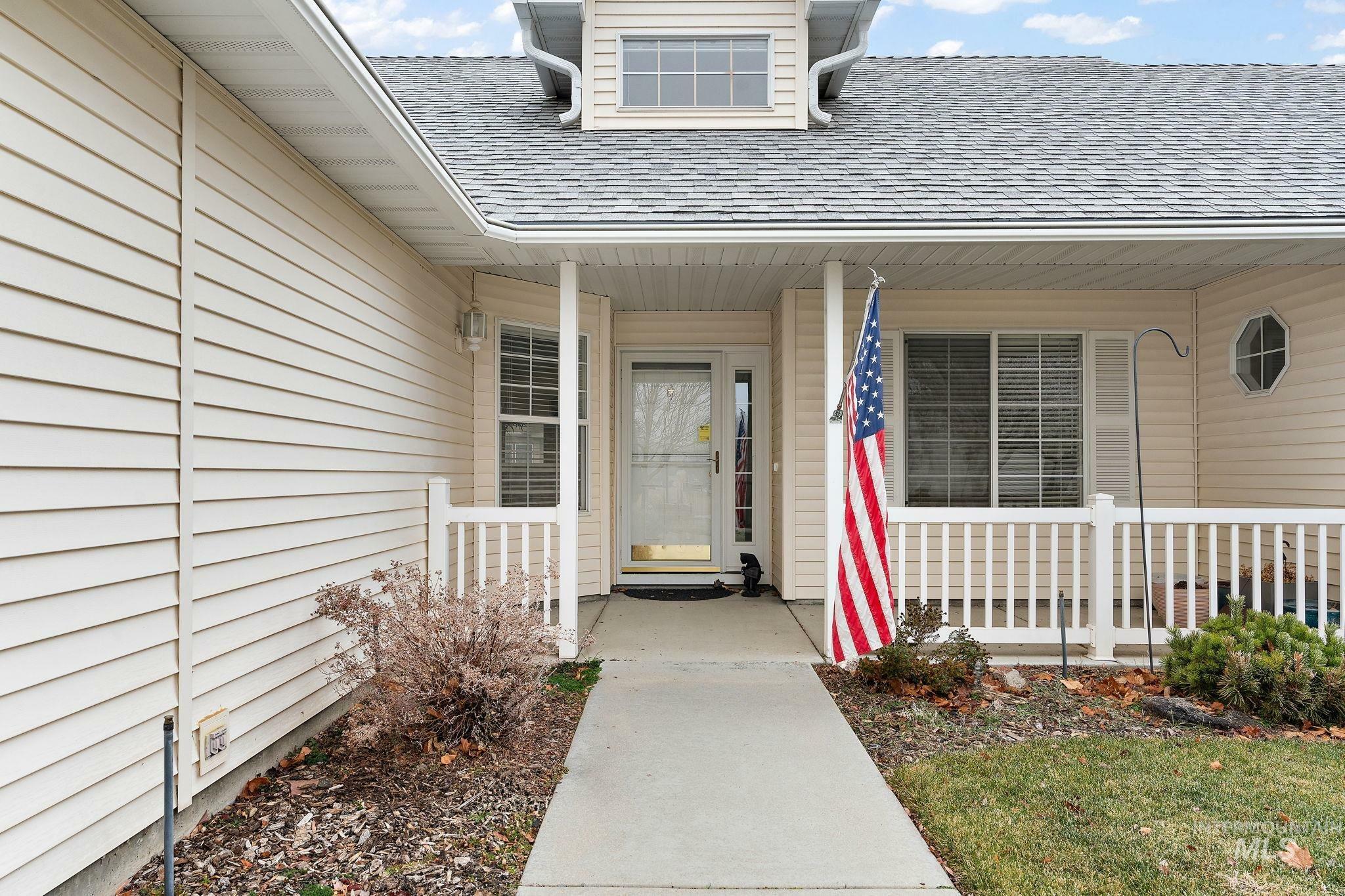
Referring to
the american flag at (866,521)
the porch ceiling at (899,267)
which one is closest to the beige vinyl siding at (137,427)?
the porch ceiling at (899,267)

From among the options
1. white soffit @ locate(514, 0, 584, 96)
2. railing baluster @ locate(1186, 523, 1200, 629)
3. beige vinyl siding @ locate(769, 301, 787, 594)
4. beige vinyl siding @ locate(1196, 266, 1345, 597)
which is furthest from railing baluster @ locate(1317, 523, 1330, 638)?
white soffit @ locate(514, 0, 584, 96)

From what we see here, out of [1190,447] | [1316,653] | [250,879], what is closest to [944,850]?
[250,879]

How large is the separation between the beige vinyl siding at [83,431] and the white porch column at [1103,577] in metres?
4.78

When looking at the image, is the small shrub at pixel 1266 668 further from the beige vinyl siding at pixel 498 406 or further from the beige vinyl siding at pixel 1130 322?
the beige vinyl siding at pixel 498 406

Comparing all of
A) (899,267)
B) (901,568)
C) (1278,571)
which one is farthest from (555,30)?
(1278,571)

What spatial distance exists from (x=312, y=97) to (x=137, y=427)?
4.50ft

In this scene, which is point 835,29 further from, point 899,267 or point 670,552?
point 670,552

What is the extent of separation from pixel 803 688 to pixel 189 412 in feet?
10.5

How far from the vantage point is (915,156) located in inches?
216

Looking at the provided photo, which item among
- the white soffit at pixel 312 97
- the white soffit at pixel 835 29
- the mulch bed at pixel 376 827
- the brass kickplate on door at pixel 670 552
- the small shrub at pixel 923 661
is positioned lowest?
the mulch bed at pixel 376 827

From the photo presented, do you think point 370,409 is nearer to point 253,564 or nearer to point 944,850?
point 253,564

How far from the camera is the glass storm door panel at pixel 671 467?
23.5 ft

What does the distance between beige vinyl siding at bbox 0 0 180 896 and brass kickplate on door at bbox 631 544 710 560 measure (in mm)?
4930

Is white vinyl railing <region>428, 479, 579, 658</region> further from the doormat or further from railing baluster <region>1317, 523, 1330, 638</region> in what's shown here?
railing baluster <region>1317, 523, 1330, 638</region>
